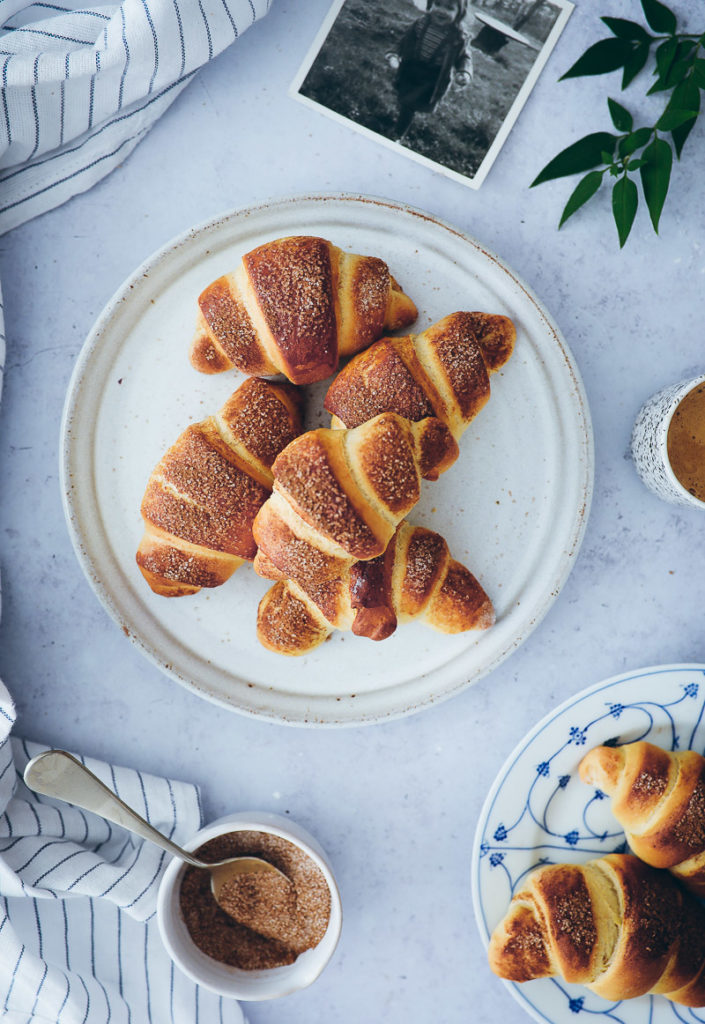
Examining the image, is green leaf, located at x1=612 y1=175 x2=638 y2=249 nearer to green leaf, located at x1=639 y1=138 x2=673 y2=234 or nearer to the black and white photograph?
green leaf, located at x1=639 y1=138 x2=673 y2=234

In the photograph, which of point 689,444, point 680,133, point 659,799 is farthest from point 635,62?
point 659,799

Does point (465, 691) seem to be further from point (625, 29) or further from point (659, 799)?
point (625, 29)

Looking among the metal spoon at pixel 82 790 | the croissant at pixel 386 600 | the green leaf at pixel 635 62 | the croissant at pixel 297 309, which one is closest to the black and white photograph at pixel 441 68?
the green leaf at pixel 635 62

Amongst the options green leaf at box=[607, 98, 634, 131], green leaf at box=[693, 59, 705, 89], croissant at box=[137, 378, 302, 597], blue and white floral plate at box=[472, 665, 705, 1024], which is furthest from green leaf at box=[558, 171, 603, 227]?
blue and white floral plate at box=[472, 665, 705, 1024]

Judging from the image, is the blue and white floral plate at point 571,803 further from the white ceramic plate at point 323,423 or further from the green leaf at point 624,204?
the green leaf at point 624,204

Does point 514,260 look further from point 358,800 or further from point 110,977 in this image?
point 110,977

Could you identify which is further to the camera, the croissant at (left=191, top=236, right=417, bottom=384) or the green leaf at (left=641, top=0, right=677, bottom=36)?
the green leaf at (left=641, top=0, right=677, bottom=36)
